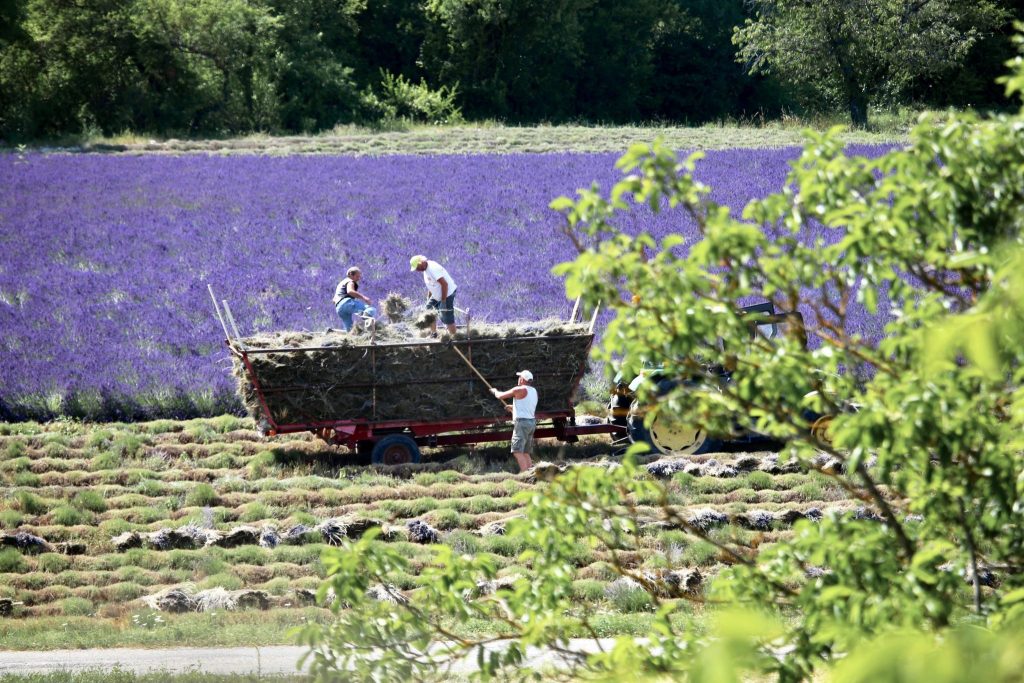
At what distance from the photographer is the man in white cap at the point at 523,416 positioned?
11.6 metres

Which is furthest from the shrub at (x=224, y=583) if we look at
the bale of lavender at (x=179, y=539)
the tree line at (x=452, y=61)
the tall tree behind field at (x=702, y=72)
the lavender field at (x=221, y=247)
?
the tall tree behind field at (x=702, y=72)

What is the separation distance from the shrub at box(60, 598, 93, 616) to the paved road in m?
0.75

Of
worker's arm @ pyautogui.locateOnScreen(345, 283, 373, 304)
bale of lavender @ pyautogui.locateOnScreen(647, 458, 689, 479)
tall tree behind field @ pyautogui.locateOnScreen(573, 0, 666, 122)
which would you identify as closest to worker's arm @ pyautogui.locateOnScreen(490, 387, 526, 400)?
bale of lavender @ pyautogui.locateOnScreen(647, 458, 689, 479)

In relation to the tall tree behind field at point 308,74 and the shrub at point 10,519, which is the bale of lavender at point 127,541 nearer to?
the shrub at point 10,519

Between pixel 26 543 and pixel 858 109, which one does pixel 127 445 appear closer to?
pixel 26 543

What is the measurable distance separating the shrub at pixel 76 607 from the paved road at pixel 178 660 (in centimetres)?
75

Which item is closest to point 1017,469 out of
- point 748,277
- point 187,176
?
point 748,277

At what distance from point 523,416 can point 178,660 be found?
4.74 meters

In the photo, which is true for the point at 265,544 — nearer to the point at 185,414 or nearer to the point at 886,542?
the point at 185,414

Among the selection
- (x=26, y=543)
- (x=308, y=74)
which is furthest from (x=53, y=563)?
(x=308, y=74)

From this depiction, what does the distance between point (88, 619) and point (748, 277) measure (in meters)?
5.71

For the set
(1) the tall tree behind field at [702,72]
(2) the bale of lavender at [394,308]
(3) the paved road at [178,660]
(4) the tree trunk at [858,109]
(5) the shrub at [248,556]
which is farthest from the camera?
(1) the tall tree behind field at [702,72]

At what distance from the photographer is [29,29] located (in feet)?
140

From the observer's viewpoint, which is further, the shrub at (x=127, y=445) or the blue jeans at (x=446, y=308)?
the blue jeans at (x=446, y=308)
